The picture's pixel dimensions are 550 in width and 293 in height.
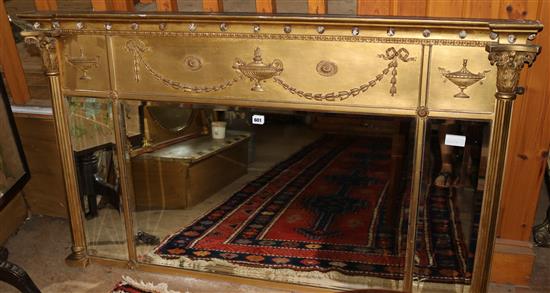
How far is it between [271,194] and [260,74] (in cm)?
63

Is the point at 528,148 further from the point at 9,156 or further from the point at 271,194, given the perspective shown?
the point at 9,156

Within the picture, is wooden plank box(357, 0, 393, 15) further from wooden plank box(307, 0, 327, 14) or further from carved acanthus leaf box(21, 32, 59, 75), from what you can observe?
carved acanthus leaf box(21, 32, 59, 75)

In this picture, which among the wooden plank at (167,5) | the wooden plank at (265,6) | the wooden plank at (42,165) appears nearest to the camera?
the wooden plank at (265,6)

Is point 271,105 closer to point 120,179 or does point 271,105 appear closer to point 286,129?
point 286,129

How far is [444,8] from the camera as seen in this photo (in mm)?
1595

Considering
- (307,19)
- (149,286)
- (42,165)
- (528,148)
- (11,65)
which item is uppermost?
(307,19)

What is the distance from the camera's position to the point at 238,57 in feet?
5.29

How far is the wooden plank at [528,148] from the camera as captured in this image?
5.32 feet

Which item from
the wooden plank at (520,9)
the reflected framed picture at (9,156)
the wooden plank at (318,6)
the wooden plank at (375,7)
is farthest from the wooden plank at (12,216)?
the wooden plank at (520,9)

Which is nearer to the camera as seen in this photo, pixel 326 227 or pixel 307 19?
pixel 307 19

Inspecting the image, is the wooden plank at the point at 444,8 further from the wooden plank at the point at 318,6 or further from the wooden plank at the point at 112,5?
the wooden plank at the point at 112,5

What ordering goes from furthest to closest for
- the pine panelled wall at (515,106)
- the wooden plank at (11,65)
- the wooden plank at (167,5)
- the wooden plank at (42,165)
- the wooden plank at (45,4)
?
the wooden plank at (42,165) → the wooden plank at (11,65) → the wooden plank at (45,4) → the wooden plank at (167,5) → the pine panelled wall at (515,106)

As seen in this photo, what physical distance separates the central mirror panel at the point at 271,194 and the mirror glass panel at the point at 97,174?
0.09 m

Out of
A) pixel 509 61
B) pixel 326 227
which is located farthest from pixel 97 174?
pixel 509 61
